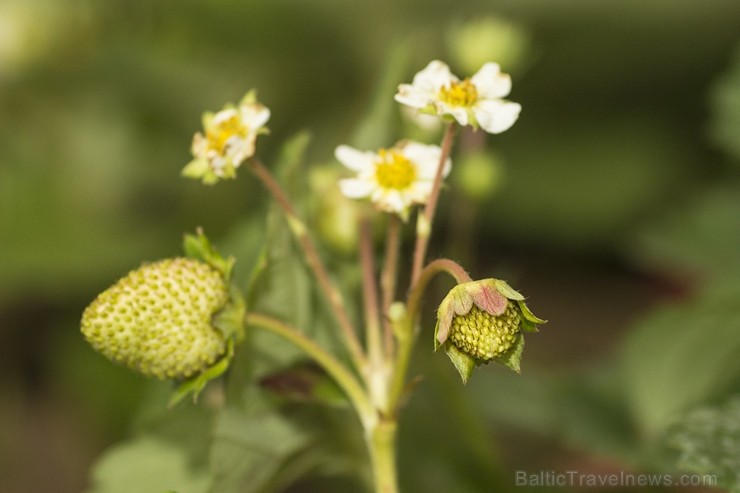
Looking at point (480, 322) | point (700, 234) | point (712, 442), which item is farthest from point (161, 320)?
point (700, 234)

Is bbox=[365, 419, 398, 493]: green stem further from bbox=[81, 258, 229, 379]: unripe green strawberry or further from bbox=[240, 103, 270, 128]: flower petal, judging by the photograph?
bbox=[240, 103, 270, 128]: flower petal

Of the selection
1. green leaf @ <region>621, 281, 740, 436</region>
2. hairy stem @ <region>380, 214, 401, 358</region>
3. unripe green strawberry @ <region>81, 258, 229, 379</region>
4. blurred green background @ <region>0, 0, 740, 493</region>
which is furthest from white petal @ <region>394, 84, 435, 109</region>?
blurred green background @ <region>0, 0, 740, 493</region>

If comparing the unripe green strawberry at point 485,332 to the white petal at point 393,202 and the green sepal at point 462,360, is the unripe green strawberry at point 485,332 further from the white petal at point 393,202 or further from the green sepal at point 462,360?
the white petal at point 393,202

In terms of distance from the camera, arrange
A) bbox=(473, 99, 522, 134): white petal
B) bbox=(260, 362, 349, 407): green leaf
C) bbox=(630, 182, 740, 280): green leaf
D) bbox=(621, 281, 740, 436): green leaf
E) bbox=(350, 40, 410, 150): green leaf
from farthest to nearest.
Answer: bbox=(630, 182, 740, 280): green leaf
bbox=(621, 281, 740, 436): green leaf
bbox=(350, 40, 410, 150): green leaf
bbox=(260, 362, 349, 407): green leaf
bbox=(473, 99, 522, 134): white petal

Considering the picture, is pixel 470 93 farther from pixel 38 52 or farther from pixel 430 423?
pixel 38 52

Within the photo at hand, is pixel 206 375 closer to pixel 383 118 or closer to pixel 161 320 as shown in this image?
pixel 161 320

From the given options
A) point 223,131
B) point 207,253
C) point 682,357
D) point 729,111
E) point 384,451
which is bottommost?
point 384,451

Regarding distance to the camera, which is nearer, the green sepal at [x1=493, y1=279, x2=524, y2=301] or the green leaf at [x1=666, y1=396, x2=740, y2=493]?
the green sepal at [x1=493, y1=279, x2=524, y2=301]

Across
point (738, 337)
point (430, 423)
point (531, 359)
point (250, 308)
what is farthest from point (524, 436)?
point (250, 308)
